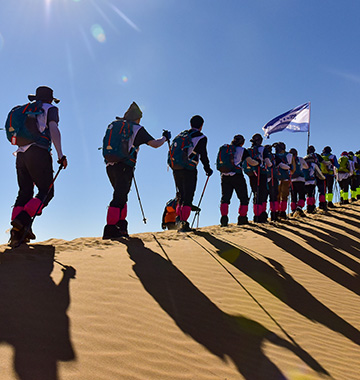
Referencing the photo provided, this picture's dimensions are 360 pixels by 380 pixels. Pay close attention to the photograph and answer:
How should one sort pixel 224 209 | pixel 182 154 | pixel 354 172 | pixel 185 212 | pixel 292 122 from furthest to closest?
pixel 292 122 < pixel 354 172 < pixel 224 209 < pixel 185 212 < pixel 182 154

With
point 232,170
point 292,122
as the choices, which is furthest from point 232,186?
point 292,122

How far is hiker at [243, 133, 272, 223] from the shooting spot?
36.2ft

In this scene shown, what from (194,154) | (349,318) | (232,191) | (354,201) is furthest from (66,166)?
(354,201)

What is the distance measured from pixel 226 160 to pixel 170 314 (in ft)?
22.4

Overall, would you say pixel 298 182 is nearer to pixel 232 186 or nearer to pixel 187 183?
pixel 232 186

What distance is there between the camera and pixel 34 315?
3.18 meters

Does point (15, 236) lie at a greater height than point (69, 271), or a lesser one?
greater

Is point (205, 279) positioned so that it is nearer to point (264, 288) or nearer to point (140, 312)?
point (264, 288)

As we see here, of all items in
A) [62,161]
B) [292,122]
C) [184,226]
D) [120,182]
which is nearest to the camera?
[62,161]

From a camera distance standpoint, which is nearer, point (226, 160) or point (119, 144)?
point (119, 144)

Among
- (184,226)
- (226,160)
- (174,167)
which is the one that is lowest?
(184,226)

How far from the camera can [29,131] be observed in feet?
17.8

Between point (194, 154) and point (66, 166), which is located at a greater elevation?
point (194, 154)

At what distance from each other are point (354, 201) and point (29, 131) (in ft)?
60.7
